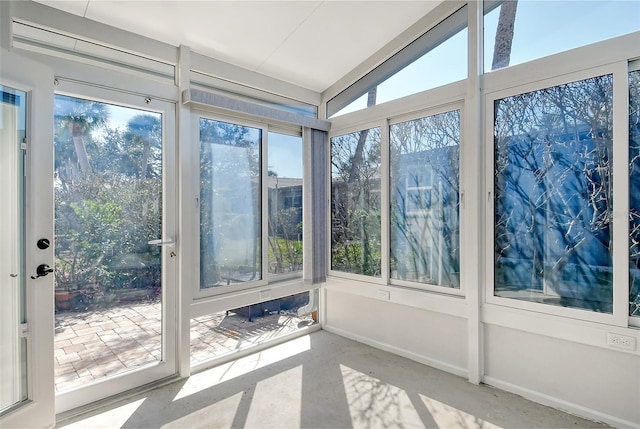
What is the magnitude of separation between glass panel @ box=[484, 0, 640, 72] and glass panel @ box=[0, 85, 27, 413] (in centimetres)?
297

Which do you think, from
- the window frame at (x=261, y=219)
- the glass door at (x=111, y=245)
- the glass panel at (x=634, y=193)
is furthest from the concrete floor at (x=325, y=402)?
the glass panel at (x=634, y=193)

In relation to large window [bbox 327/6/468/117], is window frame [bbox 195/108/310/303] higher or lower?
lower

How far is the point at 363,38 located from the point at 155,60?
1.63 m

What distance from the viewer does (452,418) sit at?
6.57 feet

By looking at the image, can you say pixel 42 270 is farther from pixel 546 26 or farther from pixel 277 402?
pixel 546 26

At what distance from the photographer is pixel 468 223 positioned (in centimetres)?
247

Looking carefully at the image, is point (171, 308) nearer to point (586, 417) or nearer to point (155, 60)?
point (155, 60)

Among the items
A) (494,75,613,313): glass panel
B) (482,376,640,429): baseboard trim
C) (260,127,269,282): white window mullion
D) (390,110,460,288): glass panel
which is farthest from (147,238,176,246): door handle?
(482,376,640,429): baseboard trim

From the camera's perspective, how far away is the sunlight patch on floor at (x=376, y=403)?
1987mm

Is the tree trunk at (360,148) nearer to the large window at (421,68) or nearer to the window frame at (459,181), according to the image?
the large window at (421,68)

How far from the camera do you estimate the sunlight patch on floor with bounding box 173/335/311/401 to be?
2375 millimetres

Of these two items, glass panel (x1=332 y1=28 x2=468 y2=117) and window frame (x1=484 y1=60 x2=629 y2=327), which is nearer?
window frame (x1=484 y1=60 x2=629 y2=327)

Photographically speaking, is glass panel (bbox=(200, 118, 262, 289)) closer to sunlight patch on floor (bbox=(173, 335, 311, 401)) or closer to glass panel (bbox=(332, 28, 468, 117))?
sunlight patch on floor (bbox=(173, 335, 311, 401))

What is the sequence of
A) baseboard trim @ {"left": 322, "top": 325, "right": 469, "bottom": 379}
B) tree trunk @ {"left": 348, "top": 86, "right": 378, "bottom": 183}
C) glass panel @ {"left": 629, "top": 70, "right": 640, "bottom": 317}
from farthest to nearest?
tree trunk @ {"left": 348, "top": 86, "right": 378, "bottom": 183}
baseboard trim @ {"left": 322, "top": 325, "right": 469, "bottom": 379}
glass panel @ {"left": 629, "top": 70, "right": 640, "bottom": 317}
